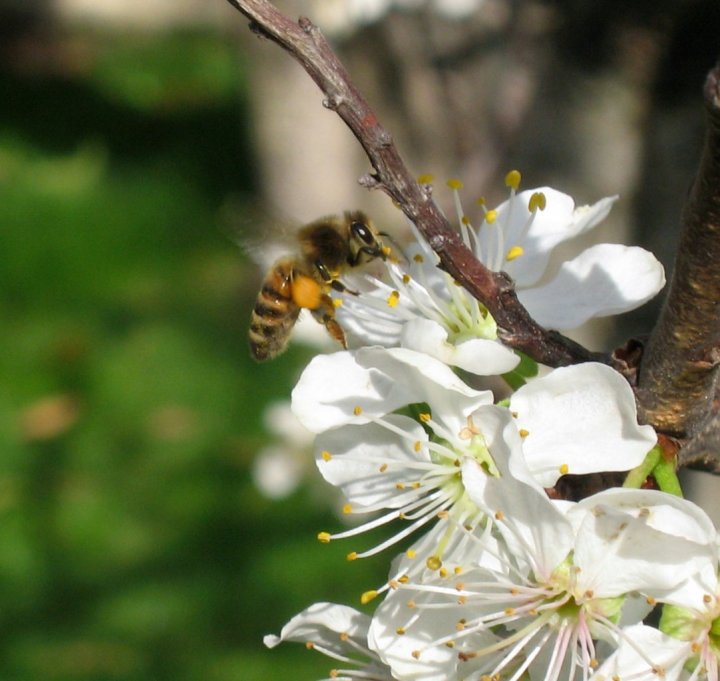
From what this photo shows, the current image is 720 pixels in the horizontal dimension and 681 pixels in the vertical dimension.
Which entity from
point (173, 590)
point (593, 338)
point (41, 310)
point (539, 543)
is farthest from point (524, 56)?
point (41, 310)

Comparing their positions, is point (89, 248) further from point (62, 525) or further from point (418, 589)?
point (418, 589)

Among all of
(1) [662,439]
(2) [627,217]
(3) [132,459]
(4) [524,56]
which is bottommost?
(3) [132,459]

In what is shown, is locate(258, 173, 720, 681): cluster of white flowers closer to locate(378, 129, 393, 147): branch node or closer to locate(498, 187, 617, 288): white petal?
locate(498, 187, 617, 288): white petal

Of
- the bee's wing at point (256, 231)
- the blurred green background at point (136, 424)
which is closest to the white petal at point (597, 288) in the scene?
the bee's wing at point (256, 231)

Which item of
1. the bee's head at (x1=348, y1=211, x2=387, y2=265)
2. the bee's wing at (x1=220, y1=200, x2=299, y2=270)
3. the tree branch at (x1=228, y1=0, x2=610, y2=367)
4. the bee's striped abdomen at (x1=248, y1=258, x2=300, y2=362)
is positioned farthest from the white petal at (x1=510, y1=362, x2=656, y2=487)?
the bee's wing at (x1=220, y1=200, x2=299, y2=270)

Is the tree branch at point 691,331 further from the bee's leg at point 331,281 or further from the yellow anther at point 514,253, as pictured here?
the bee's leg at point 331,281

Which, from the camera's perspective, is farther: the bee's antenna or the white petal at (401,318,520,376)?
the bee's antenna

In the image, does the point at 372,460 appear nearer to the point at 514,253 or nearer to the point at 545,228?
the point at 514,253
